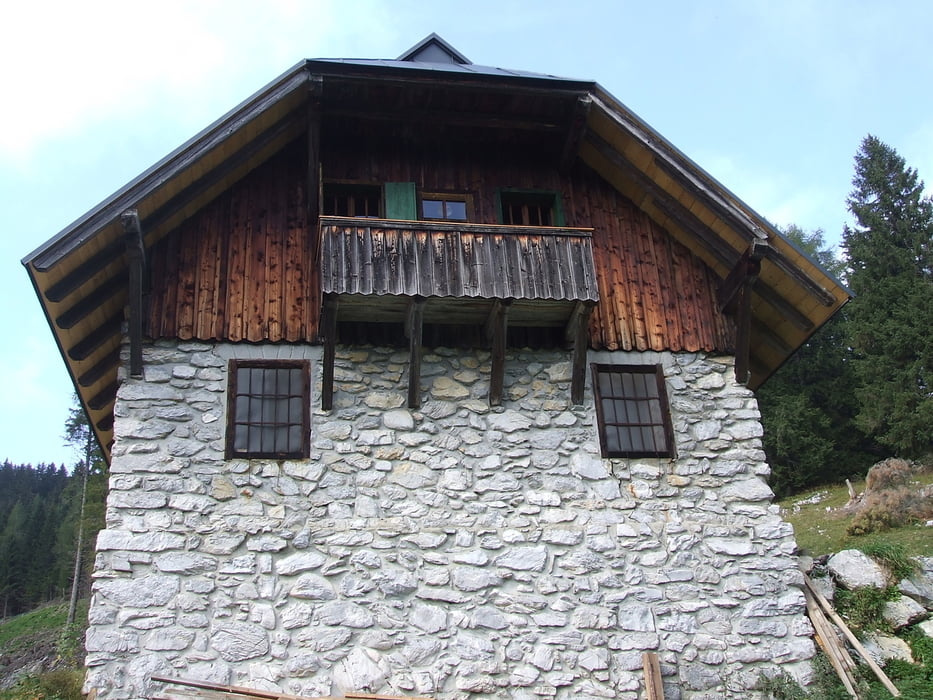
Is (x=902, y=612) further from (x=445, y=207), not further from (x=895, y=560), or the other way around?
(x=445, y=207)

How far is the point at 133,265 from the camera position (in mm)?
9500

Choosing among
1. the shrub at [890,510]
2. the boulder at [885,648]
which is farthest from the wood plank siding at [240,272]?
the shrub at [890,510]

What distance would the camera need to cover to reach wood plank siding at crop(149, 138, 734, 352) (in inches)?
402

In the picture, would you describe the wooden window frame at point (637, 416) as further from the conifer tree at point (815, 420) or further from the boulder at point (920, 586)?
the conifer tree at point (815, 420)

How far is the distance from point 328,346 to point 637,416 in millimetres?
4017

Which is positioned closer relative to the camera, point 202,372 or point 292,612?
point 292,612

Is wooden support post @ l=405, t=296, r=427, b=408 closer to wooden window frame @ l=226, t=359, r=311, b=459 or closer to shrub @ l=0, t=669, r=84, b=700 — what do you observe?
wooden window frame @ l=226, t=359, r=311, b=459

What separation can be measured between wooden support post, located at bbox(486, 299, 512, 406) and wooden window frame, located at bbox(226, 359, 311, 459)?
224cm

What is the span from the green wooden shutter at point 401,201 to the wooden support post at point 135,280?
3.14 m

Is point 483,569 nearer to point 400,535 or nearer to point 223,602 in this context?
point 400,535

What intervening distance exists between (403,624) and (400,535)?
38.2 inches

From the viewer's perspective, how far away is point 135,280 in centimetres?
953

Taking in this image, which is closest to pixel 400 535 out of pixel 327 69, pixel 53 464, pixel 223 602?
pixel 223 602

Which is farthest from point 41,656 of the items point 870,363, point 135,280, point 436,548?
point 870,363
